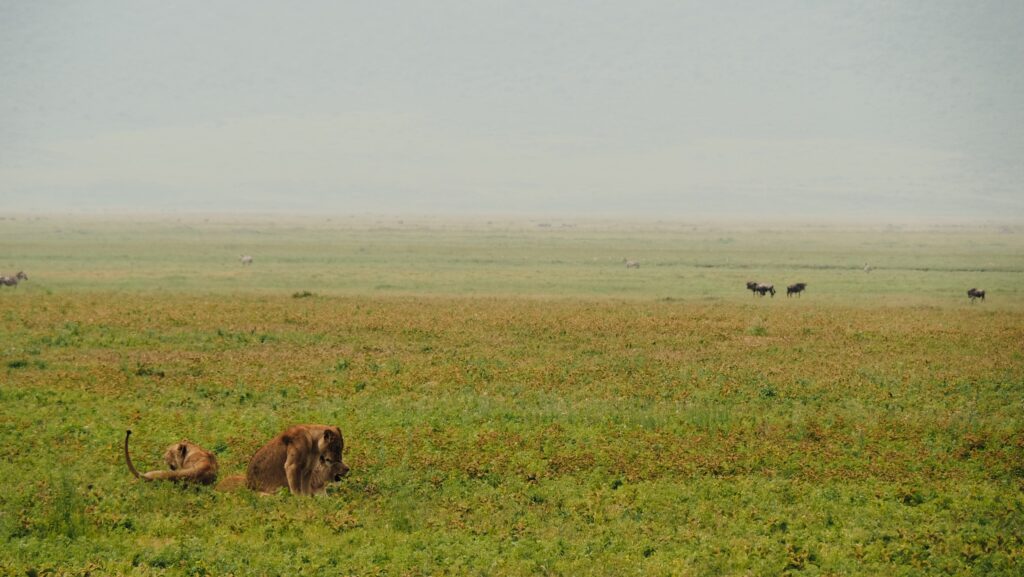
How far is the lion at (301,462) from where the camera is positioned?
15.7 m

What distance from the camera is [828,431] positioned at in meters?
21.0

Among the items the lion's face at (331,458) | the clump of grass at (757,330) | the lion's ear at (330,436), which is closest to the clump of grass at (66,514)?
the lion's face at (331,458)

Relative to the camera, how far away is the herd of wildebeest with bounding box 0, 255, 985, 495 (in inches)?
618

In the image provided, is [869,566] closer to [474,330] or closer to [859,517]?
[859,517]

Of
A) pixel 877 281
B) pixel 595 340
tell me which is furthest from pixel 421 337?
pixel 877 281

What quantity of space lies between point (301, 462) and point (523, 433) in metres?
5.67

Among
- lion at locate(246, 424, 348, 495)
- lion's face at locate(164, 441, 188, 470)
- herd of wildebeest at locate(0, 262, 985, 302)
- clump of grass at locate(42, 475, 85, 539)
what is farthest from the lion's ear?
herd of wildebeest at locate(0, 262, 985, 302)

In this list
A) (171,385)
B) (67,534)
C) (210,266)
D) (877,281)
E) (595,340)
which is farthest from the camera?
(210,266)

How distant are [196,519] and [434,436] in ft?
18.7

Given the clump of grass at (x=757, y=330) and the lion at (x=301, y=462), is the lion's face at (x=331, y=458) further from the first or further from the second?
the clump of grass at (x=757, y=330)

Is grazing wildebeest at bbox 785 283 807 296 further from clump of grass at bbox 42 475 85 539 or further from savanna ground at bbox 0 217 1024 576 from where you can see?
clump of grass at bbox 42 475 85 539

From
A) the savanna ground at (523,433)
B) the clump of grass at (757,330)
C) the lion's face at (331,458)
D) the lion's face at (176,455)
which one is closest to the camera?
the savanna ground at (523,433)

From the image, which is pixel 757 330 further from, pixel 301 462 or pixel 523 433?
pixel 301 462

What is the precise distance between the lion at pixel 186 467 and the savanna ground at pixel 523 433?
15.9 inches
